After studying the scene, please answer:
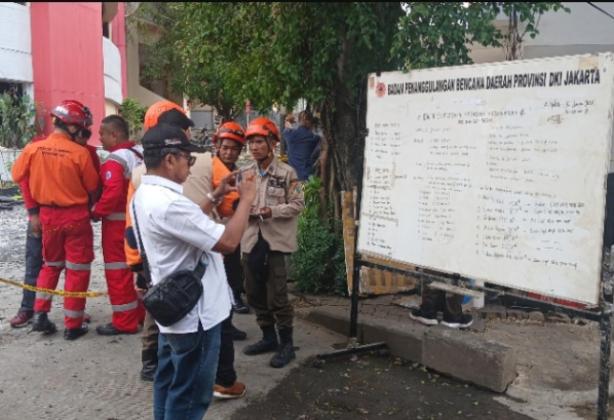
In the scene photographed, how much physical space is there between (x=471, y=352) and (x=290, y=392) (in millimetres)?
1308

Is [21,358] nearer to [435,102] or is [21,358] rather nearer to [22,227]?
[435,102]

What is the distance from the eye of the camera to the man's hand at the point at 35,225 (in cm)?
526

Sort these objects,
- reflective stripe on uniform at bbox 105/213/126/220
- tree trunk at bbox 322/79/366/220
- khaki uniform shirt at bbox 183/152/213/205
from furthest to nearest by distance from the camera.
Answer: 1. tree trunk at bbox 322/79/366/220
2. reflective stripe on uniform at bbox 105/213/126/220
3. khaki uniform shirt at bbox 183/152/213/205

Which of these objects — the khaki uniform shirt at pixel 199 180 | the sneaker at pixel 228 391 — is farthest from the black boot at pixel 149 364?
the khaki uniform shirt at pixel 199 180

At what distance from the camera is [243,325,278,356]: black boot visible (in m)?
4.79

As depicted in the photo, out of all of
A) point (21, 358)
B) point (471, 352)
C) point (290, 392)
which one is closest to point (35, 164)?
point (21, 358)

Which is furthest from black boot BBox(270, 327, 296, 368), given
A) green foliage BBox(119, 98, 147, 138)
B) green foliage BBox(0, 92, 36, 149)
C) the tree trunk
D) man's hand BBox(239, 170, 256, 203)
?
green foliage BBox(119, 98, 147, 138)

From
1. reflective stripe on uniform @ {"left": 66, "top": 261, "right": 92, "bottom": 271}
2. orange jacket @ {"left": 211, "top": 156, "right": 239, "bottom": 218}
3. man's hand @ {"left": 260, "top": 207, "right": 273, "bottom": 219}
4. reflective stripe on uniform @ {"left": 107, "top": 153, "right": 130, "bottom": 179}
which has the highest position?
reflective stripe on uniform @ {"left": 107, "top": 153, "right": 130, "bottom": 179}

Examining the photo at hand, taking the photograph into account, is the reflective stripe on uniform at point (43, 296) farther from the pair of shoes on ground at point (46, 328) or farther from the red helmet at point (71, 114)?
the red helmet at point (71, 114)

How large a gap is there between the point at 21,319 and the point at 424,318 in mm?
3614

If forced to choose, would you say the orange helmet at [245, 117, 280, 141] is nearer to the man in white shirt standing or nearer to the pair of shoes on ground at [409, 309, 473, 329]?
the man in white shirt standing

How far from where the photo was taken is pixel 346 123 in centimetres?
620

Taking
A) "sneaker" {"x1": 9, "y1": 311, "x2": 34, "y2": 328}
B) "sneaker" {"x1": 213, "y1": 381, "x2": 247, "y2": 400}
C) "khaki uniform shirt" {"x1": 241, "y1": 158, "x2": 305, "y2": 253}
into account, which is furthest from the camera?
"sneaker" {"x1": 9, "y1": 311, "x2": 34, "y2": 328}

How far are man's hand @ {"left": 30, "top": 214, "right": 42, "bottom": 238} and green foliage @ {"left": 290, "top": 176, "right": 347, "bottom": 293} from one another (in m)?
2.56
